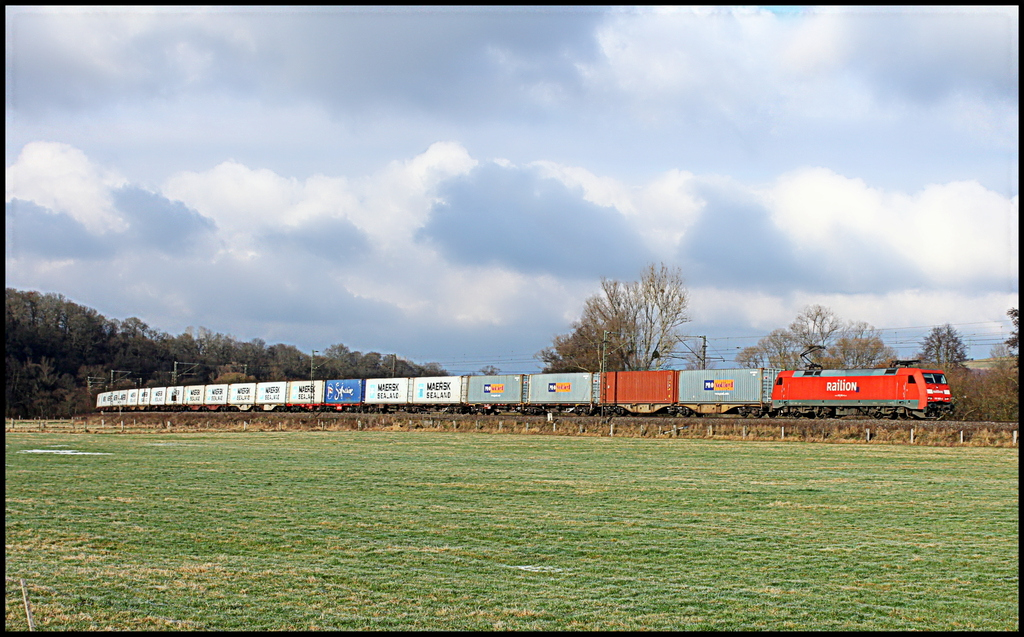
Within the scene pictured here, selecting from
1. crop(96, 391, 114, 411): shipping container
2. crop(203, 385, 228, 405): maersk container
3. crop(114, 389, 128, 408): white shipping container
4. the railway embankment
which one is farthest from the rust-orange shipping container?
crop(96, 391, 114, 411): shipping container

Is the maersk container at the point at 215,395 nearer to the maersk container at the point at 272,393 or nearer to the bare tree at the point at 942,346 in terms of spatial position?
the maersk container at the point at 272,393

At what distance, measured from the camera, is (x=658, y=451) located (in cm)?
3331

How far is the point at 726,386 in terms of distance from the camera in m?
53.0

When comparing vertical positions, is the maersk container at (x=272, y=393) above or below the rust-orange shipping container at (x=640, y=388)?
below

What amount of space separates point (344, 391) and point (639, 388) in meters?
32.7

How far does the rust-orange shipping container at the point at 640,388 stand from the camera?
56.1 m

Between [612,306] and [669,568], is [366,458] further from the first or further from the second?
[612,306]

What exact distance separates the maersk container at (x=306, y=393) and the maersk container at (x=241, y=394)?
19.8 ft

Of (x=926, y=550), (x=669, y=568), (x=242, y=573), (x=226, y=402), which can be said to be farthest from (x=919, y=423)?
(x=226, y=402)

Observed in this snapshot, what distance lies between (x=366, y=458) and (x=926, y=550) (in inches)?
807

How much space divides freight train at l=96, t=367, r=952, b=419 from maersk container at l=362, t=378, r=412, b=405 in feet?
0.29

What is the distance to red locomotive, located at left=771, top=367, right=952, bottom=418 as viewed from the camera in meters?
45.1

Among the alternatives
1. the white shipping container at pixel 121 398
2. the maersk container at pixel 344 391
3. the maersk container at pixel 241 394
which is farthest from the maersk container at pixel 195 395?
the maersk container at pixel 344 391

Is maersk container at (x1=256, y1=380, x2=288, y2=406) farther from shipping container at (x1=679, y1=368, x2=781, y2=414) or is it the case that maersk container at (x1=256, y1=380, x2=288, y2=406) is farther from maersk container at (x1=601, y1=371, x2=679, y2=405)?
shipping container at (x1=679, y1=368, x2=781, y2=414)
